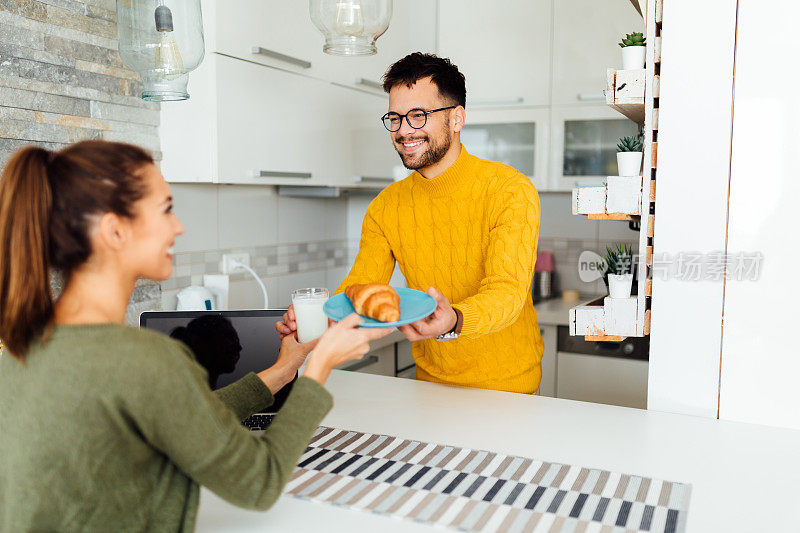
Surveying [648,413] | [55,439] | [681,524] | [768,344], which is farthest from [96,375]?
[768,344]

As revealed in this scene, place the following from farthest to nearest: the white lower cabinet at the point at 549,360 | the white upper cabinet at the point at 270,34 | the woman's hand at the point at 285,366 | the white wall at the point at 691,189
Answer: the white lower cabinet at the point at 549,360, the white upper cabinet at the point at 270,34, the white wall at the point at 691,189, the woman's hand at the point at 285,366

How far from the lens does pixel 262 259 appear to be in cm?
283

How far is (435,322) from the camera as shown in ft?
4.66

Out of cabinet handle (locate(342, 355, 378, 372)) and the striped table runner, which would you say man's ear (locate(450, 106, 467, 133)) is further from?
cabinet handle (locate(342, 355, 378, 372))

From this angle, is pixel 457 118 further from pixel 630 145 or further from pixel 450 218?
pixel 630 145

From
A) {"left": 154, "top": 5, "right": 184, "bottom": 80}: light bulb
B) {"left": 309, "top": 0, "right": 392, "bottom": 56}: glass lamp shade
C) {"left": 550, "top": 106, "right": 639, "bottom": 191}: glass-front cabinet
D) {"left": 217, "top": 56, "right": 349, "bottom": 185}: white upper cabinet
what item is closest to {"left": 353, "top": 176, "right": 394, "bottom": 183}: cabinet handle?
{"left": 217, "top": 56, "right": 349, "bottom": 185}: white upper cabinet

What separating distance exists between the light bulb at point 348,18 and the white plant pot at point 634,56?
0.65 meters

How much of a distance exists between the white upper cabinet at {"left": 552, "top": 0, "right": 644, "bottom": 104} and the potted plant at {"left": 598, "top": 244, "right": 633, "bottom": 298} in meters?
1.44

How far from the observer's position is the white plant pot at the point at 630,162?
1544mm

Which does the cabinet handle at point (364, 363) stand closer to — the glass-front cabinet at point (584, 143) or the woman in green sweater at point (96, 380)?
the glass-front cabinet at point (584, 143)

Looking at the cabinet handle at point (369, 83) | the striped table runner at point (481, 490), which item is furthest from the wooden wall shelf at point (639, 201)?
the cabinet handle at point (369, 83)

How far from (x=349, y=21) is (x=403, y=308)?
2.56 ft

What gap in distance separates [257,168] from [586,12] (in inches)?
64.4

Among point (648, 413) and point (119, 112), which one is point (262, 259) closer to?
point (119, 112)
